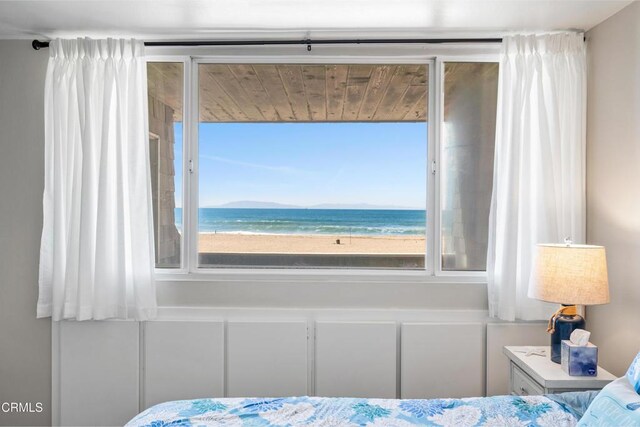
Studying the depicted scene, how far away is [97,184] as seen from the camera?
2.69 meters

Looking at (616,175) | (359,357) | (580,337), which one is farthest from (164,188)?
(616,175)

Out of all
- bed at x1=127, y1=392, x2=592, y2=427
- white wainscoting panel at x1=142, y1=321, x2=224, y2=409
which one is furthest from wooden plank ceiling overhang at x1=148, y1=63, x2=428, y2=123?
bed at x1=127, y1=392, x2=592, y2=427

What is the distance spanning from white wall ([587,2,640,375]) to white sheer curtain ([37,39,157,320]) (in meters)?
2.67

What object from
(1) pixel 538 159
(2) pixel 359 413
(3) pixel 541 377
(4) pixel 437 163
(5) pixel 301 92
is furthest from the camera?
(5) pixel 301 92

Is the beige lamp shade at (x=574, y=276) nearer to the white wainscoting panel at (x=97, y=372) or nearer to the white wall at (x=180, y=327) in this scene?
the white wall at (x=180, y=327)

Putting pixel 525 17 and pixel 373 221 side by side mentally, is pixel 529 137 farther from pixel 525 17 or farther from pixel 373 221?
pixel 373 221

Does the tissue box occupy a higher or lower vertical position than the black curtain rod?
lower

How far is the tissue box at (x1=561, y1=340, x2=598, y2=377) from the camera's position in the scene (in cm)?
213

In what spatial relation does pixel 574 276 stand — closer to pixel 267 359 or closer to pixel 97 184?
pixel 267 359

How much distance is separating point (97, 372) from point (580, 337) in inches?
108

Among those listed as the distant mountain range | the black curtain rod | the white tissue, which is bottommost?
the white tissue

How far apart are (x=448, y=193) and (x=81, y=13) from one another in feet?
7.96

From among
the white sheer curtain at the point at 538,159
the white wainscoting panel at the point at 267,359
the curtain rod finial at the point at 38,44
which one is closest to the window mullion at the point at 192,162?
the white wainscoting panel at the point at 267,359

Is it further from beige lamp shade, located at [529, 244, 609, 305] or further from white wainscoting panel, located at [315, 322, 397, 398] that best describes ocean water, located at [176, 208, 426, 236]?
beige lamp shade, located at [529, 244, 609, 305]
